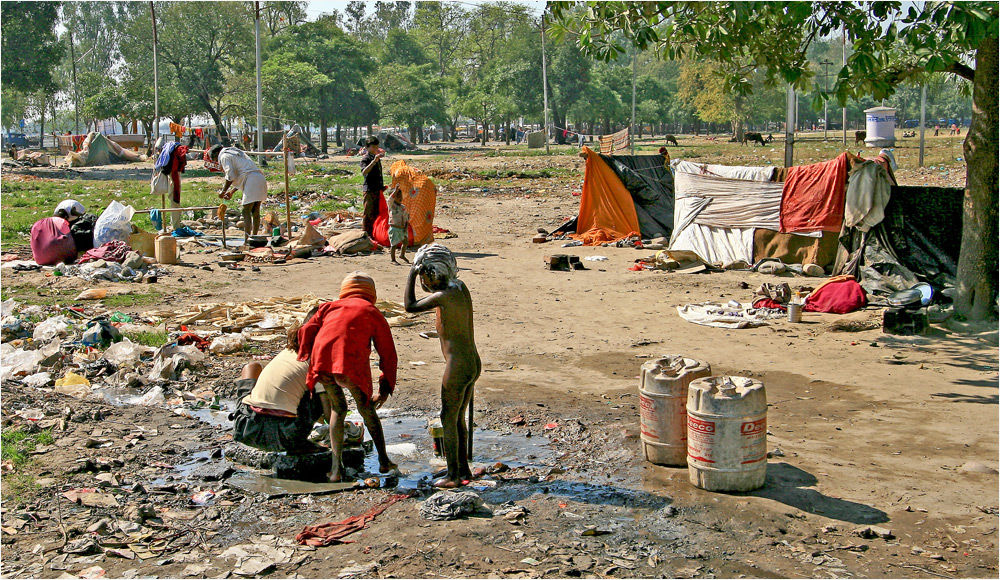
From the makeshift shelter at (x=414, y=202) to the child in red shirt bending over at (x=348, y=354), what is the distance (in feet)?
28.6

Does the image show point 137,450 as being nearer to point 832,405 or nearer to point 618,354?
point 618,354

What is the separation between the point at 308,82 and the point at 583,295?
1659 inches

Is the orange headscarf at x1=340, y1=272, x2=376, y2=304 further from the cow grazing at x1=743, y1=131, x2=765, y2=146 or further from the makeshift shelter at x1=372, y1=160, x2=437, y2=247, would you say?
the cow grazing at x1=743, y1=131, x2=765, y2=146

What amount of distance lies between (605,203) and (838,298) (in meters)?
6.99

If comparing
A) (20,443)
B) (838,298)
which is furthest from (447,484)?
(838,298)

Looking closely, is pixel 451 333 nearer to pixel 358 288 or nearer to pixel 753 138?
pixel 358 288

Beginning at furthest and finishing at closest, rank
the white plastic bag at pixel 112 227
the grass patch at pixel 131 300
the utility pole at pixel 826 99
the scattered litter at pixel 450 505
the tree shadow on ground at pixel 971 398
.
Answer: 1. the white plastic bag at pixel 112 227
2. the grass patch at pixel 131 300
3. the utility pole at pixel 826 99
4. the tree shadow on ground at pixel 971 398
5. the scattered litter at pixel 450 505

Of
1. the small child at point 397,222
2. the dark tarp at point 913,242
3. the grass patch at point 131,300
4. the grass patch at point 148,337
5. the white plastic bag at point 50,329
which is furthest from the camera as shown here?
the small child at point 397,222

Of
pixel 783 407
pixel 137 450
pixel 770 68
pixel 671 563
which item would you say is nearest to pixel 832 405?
pixel 783 407

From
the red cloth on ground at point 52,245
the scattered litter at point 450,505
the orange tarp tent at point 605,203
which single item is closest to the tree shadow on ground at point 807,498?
the scattered litter at point 450,505

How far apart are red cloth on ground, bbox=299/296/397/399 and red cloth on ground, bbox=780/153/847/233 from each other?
8.94m

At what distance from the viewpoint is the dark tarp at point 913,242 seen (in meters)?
11.2

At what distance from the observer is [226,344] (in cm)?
884

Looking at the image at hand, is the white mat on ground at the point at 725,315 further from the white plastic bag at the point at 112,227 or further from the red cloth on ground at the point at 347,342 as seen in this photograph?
the white plastic bag at the point at 112,227
